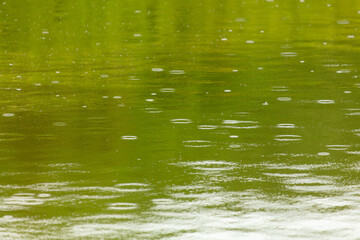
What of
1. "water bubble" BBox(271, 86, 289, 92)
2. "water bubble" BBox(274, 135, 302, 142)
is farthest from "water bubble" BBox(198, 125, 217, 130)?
"water bubble" BBox(271, 86, 289, 92)

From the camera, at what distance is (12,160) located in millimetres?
10516

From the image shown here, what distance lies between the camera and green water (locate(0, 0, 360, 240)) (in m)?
8.03

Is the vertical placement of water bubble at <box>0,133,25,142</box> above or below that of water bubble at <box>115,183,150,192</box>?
above

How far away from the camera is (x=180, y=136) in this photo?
11.7 meters

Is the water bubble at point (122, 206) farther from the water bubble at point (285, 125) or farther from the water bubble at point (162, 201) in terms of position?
the water bubble at point (285, 125)

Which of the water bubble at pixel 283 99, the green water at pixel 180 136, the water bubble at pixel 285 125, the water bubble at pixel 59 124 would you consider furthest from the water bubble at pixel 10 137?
the water bubble at pixel 283 99

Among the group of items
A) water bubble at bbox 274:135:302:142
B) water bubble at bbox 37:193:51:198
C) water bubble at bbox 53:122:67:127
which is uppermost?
water bubble at bbox 53:122:67:127

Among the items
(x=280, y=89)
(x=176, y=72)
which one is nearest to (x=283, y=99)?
(x=280, y=89)

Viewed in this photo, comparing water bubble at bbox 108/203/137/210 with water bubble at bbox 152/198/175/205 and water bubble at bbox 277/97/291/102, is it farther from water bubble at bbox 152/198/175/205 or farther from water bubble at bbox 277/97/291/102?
water bubble at bbox 277/97/291/102

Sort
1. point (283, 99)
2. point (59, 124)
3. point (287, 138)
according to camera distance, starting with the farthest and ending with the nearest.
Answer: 1. point (283, 99)
2. point (59, 124)
3. point (287, 138)

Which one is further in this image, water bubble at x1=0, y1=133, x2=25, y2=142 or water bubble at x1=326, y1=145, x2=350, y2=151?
water bubble at x1=0, y1=133, x2=25, y2=142

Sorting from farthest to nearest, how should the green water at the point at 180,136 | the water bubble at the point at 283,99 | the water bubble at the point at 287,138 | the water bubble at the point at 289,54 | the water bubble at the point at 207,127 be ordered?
the water bubble at the point at 289,54 < the water bubble at the point at 283,99 < the water bubble at the point at 207,127 < the water bubble at the point at 287,138 < the green water at the point at 180,136

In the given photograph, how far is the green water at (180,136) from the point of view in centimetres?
803

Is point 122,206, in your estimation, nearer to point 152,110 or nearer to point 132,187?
point 132,187
